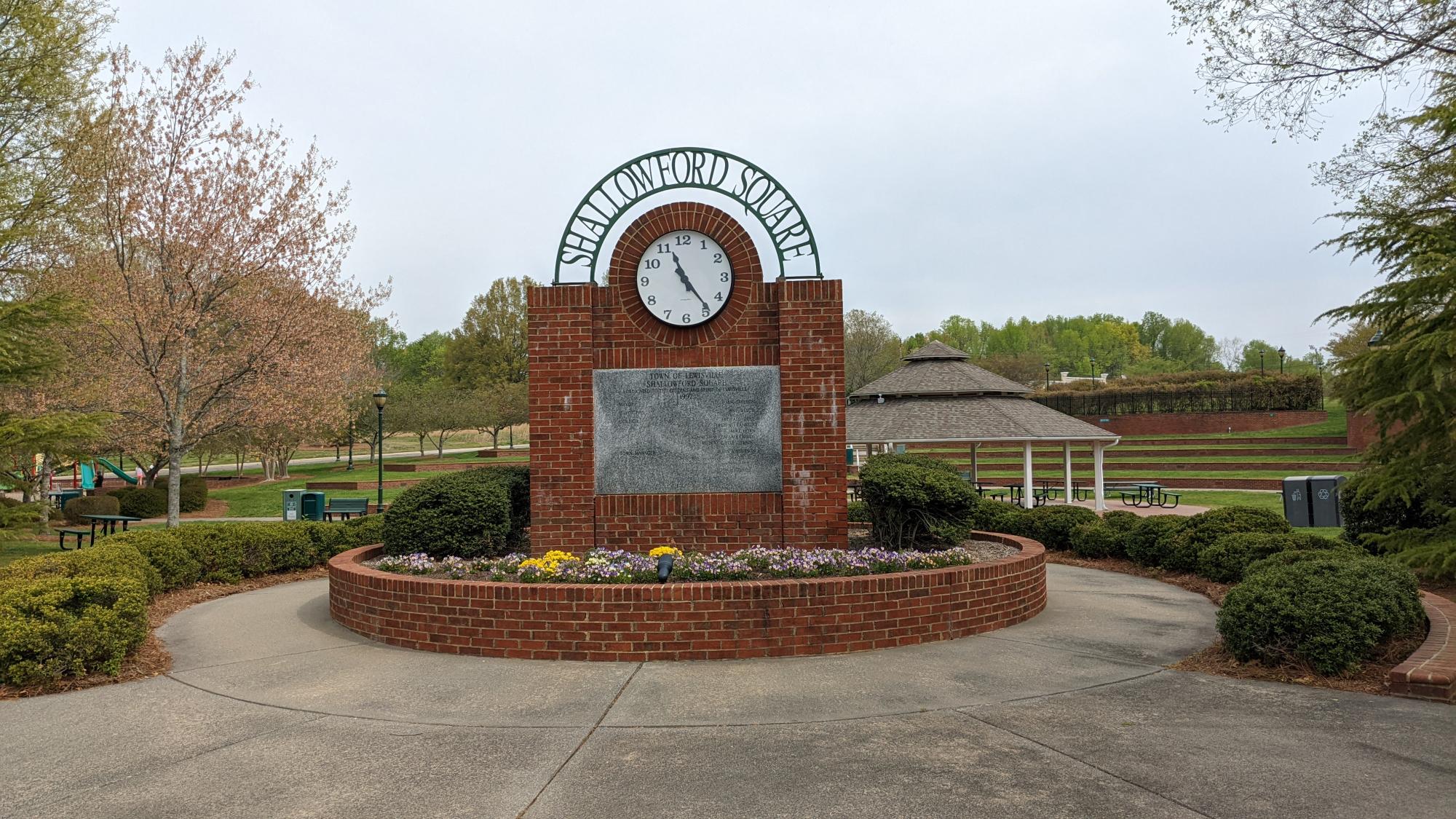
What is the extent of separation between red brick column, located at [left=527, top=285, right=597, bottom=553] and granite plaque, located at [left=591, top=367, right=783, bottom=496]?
0.17 meters

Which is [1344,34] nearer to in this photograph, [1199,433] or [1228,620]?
[1228,620]

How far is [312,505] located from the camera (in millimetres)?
20078

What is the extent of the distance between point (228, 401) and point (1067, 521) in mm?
16080

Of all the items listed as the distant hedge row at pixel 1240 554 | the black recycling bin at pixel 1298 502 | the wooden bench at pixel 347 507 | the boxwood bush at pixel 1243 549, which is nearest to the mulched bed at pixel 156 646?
the distant hedge row at pixel 1240 554

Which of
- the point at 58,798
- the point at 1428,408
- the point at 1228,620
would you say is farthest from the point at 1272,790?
the point at 1428,408

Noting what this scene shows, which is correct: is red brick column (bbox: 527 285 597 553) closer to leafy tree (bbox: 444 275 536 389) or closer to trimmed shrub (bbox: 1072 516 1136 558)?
trimmed shrub (bbox: 1072 516 1136 558)

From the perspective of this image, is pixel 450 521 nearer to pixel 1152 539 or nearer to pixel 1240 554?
pixel 1240 554

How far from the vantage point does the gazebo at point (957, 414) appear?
836 inches

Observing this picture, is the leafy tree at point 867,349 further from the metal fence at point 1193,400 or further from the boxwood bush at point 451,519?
the boxwood bush at point 451,519

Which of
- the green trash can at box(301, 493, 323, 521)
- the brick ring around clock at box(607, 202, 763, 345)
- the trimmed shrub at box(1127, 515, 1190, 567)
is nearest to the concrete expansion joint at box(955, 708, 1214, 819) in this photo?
the brick ring around clock at box(607, 202, 763, 345)

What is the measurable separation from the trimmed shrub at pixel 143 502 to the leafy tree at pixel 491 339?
2995 cm

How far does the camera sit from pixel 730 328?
909cm

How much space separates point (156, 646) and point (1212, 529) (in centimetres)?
1136

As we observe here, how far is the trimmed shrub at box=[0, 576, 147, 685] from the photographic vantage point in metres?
6.08
